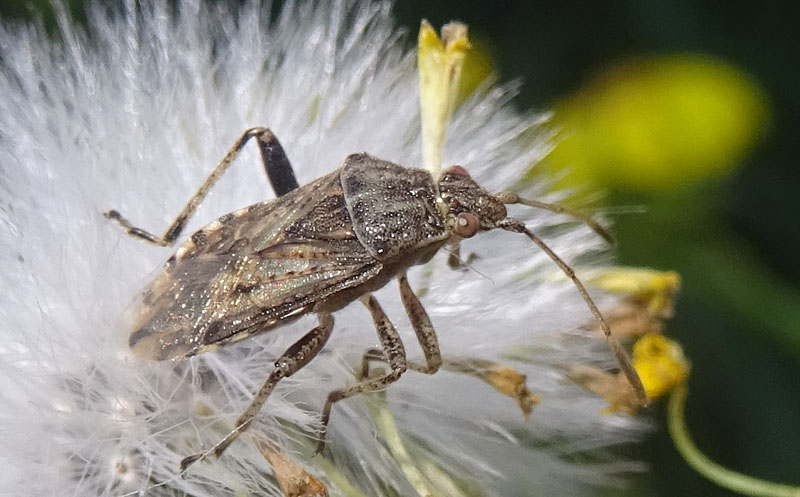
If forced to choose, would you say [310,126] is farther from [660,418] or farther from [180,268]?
[660,418]

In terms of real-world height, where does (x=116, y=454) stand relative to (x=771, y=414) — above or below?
above

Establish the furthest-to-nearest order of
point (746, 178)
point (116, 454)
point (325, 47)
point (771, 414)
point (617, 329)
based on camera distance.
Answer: point (746, 178)
point (771, 414)
point (325, 47)
point (617, 329)
point (116, 454)

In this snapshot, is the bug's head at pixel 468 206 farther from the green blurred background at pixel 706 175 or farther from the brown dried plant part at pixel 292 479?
the green blurred background at pixel 706 175

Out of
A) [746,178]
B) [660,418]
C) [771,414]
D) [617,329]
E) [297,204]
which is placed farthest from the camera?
[746,178]

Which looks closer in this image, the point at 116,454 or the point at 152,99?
the point at 116,454

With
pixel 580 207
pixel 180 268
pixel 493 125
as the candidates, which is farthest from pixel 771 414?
pixel 180 268

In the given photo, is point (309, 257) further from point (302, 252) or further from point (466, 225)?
point (466, 225)

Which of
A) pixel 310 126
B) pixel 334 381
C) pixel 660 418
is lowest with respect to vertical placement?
pixel 660 418

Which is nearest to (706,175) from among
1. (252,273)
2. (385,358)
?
(385,358)
